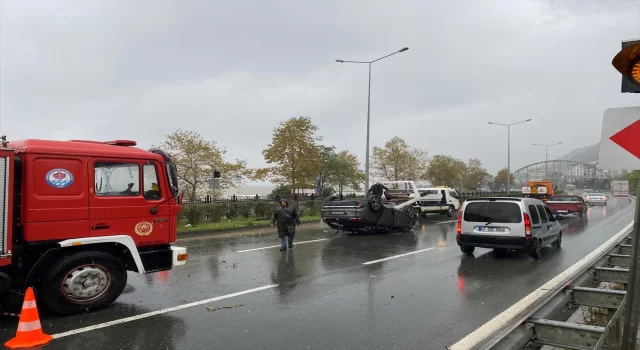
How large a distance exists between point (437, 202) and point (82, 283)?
22.4m

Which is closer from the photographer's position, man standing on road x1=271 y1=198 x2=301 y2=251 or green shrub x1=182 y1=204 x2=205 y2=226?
man standing on road x1=271 y1=198 x2=301 y2=251

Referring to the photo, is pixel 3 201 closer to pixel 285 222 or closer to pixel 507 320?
pixel 507 320

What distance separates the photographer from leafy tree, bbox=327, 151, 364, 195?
41875 millimetres

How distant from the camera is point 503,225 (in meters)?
10.1

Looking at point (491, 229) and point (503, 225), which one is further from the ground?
point (503, 225)

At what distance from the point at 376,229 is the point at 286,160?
11764 mm

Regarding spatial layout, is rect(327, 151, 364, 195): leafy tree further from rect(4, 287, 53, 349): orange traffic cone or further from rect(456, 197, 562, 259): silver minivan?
rect(4, 287, 53, 349): orange traffic cone

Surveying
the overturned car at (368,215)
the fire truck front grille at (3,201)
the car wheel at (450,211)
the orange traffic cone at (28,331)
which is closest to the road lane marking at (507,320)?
the orange traffic cone at (28,331)

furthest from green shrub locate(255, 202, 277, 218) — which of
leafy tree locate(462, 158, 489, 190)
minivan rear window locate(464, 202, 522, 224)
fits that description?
→ leafy tree locate(462, 158, 489, 190)

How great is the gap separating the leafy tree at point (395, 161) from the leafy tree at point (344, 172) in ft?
6.70

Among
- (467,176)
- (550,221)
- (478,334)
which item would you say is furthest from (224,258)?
(467,176)

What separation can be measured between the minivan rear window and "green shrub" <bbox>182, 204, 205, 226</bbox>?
34.4 feet

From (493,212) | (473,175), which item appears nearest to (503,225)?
(493,212)

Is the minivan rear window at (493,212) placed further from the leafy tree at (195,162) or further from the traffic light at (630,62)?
the leafy tree at (195,162)
